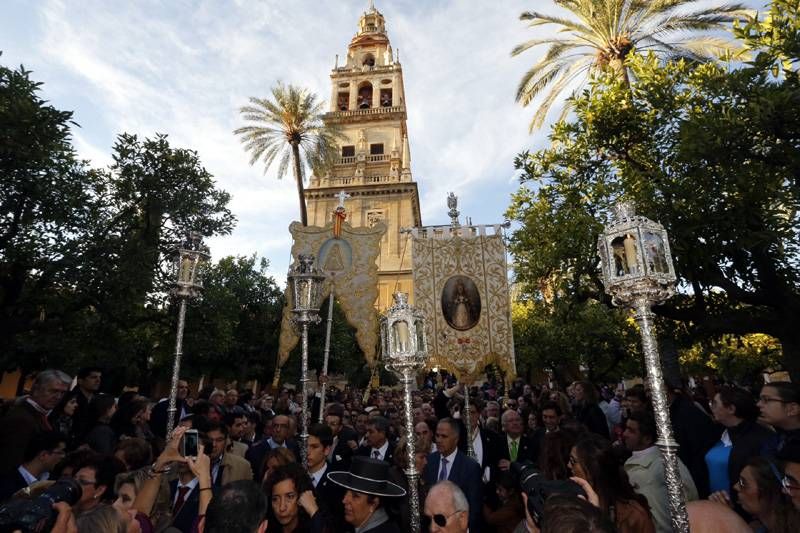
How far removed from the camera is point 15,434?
4.61 metres

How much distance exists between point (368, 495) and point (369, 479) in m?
0.12

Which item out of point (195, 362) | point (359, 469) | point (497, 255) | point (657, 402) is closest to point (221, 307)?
point (195, 362)

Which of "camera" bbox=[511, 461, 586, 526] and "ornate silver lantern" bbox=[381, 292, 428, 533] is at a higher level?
"ornate silver lantern" bbox=[381, 292, 428, 533]

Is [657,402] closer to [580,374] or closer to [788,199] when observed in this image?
[788,199]

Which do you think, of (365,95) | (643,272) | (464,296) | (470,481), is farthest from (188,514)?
(365,95)

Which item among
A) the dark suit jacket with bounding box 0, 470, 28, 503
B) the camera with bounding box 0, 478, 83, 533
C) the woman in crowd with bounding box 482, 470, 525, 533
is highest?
the camera with bounding box 0, 478, 83, 533

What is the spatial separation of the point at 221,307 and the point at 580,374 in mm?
24696

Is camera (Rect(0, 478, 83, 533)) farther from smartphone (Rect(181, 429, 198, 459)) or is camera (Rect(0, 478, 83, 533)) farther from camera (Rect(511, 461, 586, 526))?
camera (Rect(511, 461, 586, 526))

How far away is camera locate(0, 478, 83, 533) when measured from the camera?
2033 millimetres

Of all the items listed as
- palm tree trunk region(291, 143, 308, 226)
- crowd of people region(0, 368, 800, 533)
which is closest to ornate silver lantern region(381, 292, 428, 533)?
crowd of people region(0, 368, 800, 533)

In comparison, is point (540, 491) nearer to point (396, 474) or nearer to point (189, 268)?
point (396, 474)

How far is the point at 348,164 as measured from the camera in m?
41.1

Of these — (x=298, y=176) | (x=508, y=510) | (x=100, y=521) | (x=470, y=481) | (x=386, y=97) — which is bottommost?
(x=508, y=510)

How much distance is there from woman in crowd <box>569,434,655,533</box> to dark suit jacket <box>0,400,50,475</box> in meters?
5.02
